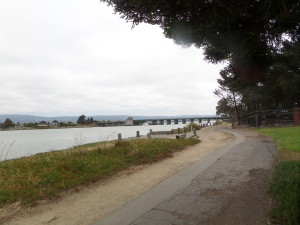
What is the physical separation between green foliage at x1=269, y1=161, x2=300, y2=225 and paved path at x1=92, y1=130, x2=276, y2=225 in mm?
278

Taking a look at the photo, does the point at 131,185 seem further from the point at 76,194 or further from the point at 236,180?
the point at 236,180

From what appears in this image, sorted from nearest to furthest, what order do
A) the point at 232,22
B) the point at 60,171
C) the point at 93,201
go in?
the point at 232,22
the point at 93,201
the point at 60,171

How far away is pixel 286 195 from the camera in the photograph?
16.0 feet

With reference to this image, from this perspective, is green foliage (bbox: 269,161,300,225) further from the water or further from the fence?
the fence

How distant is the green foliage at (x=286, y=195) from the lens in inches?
167

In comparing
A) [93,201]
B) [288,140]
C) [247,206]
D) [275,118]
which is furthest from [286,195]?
[275,118]

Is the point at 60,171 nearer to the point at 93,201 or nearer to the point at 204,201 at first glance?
the point at 93,201

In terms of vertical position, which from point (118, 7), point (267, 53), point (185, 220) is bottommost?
point (185, 220)

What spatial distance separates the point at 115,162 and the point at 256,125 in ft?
93.5

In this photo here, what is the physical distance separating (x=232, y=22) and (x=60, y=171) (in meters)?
6.30

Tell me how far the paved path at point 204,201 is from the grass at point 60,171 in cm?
211

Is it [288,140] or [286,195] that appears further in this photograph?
[288,140]

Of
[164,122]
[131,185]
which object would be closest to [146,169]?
[131,185]

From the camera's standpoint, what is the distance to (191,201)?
586 cm
